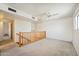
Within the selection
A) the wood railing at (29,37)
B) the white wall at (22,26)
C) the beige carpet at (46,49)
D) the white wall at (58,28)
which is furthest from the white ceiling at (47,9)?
the beige carpet at (46,49)

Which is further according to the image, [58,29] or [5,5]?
[58,29]

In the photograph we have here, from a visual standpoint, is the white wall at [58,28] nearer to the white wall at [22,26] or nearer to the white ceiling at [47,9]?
the white ceiling at [47,9]

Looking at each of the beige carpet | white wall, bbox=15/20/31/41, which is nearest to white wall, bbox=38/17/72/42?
the beige carpet

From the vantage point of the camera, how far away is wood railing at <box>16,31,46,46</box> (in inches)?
96.0

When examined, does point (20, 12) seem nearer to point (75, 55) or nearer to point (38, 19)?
point (38, 19)

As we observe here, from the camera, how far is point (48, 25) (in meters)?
2.45

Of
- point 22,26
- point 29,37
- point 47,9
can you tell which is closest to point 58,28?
point 47,9

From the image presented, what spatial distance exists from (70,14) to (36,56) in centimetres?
124

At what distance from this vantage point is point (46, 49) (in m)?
2.32

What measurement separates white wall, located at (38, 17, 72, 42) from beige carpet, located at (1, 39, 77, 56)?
4.9 inches

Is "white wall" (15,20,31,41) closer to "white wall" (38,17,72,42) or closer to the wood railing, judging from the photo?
the wood railing

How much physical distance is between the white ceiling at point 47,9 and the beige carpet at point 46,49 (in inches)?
25.7

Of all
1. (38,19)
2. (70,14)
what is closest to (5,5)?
(38,19)

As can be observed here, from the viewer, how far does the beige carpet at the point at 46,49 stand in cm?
225
